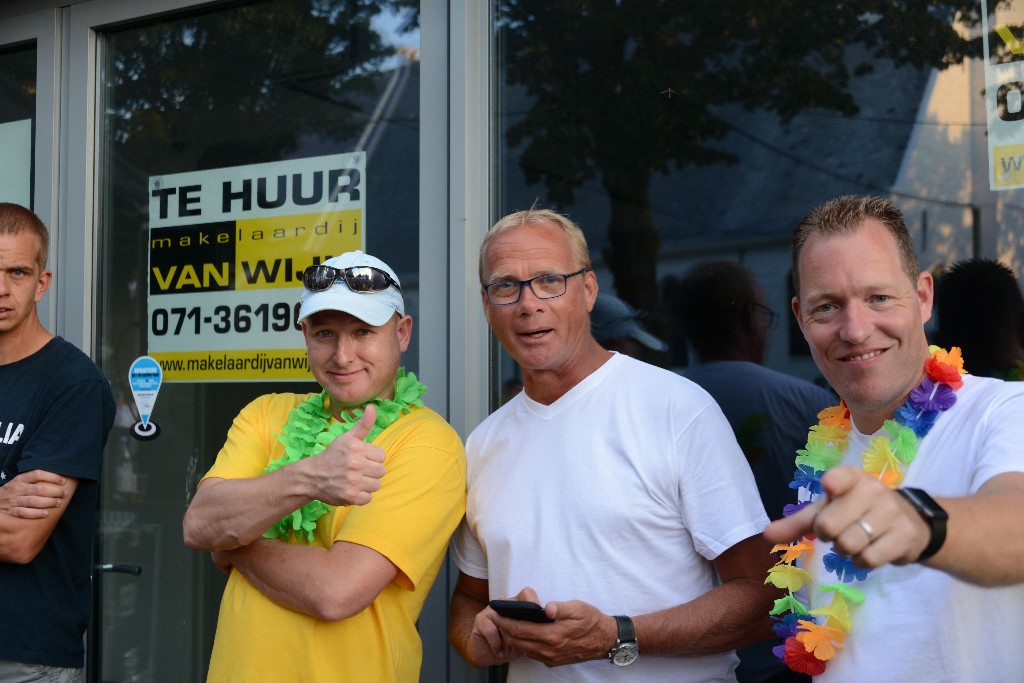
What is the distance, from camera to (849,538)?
3.76 feet

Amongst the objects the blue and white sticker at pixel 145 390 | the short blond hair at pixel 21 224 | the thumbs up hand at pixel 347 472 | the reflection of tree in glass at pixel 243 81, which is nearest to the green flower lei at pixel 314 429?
the thumbs up hand at pixel 347 472

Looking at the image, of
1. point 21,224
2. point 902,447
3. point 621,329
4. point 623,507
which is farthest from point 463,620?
point 21,224

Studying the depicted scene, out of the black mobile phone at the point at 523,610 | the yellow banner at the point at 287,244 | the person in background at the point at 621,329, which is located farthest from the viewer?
the yellow banner at the point at 287,244

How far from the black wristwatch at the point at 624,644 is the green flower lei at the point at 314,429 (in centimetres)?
71

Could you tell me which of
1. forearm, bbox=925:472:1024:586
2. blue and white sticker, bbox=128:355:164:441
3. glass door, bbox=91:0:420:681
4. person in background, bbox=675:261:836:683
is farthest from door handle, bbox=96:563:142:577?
forearm, bbox=925:472:1024:586

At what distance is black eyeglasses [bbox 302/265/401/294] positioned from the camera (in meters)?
2.34

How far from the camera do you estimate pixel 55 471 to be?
2525 mm

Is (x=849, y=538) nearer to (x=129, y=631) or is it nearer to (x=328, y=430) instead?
(x=328, y=430)

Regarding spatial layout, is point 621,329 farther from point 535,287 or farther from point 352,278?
point 352,278

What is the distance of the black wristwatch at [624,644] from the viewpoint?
1.99 metres

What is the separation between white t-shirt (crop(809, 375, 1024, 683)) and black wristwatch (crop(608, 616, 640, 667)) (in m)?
0.39

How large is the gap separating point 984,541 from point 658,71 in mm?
1869

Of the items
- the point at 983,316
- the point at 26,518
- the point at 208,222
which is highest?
the point at 208,222

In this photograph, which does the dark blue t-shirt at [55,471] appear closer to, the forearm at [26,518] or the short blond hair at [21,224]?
the forearm at [26,518]
